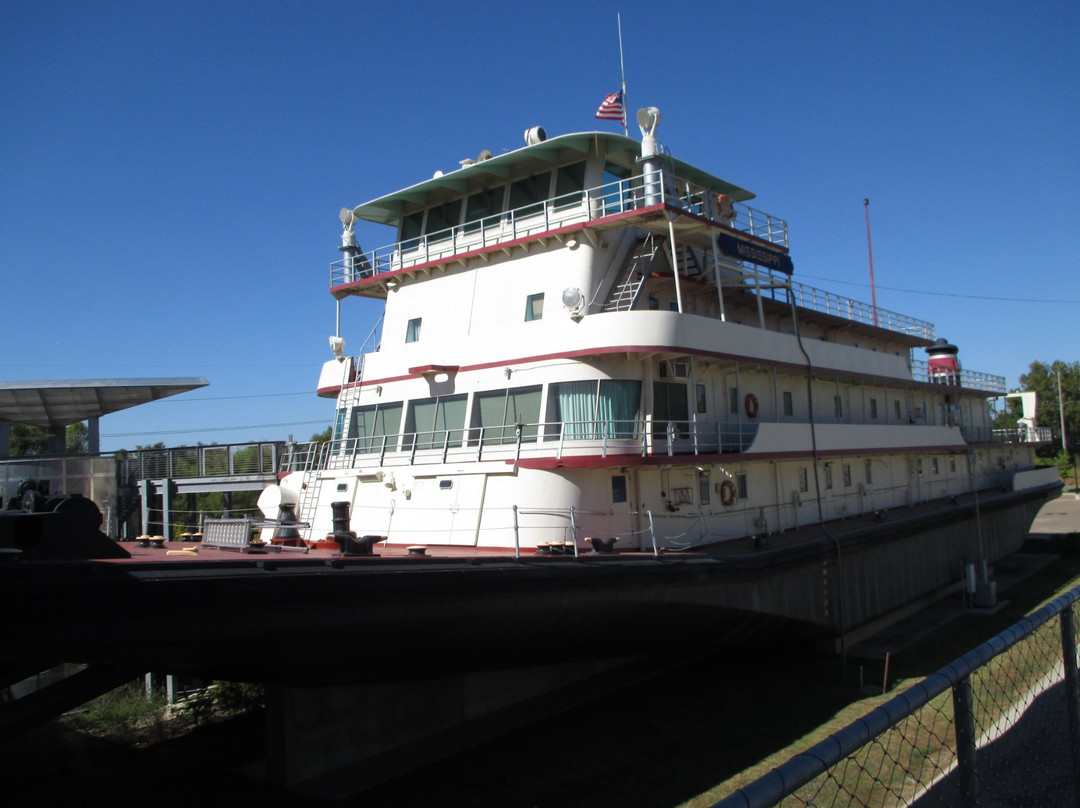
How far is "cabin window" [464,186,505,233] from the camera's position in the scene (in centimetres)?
1820

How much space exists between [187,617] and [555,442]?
7.30m

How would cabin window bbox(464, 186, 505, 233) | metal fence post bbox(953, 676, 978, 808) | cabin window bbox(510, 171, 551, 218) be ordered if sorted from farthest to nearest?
cabin window bbox(464, 186, 505, 233)
cabin window bbox(510, 171, 551, 218)
metal fence post bbox(953, 676, 978, 808)

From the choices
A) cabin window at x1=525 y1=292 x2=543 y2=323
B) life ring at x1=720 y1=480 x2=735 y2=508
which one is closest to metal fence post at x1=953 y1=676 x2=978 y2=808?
life ring at x1=720 y1=480 x2=735 y2=508

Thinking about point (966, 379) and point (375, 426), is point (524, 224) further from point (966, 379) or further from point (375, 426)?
point (966, 379)

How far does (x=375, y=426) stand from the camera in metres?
17.5

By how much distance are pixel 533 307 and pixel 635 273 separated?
214 centimetres

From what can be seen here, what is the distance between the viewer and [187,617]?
7676mm

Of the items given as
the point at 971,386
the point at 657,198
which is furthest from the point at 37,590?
the point at 971,386

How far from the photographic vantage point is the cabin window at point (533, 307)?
53.3ft

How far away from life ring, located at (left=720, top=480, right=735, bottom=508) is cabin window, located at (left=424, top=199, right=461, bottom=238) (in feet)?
27.4

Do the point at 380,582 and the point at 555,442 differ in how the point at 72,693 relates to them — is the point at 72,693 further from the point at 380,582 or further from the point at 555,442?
the point at 555,442

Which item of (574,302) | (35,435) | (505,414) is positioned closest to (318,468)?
(505,414)

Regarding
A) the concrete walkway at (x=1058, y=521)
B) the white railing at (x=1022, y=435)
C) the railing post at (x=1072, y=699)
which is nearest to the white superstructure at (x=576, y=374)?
the railing post at (x=1072, y=699)

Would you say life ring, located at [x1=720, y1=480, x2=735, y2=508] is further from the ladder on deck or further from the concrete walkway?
the concrete walkway
